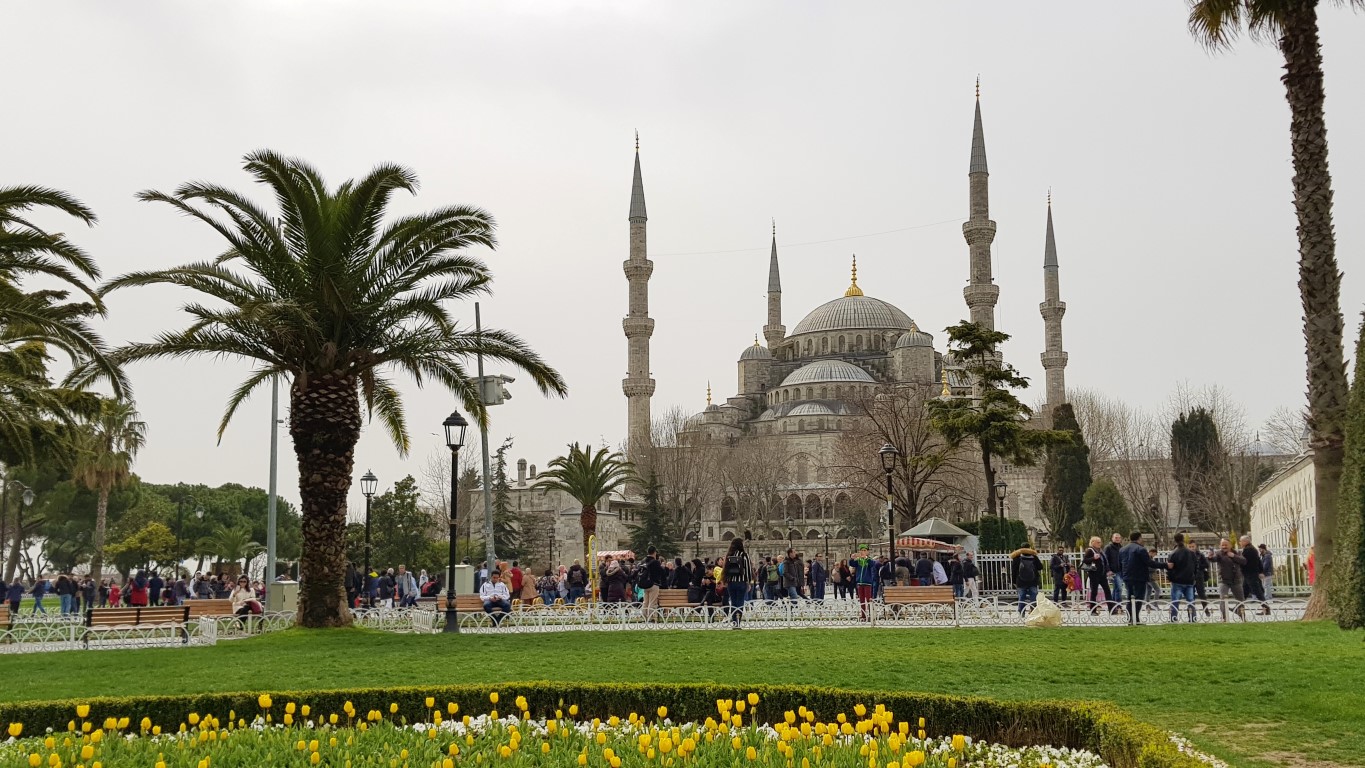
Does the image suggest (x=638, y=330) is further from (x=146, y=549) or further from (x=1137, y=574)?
(x=1137, y=574)

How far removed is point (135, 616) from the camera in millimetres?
15898

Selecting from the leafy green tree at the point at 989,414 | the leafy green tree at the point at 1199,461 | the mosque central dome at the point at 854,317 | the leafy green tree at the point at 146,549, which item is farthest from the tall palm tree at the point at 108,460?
the mosque central dome at the point at 854,317

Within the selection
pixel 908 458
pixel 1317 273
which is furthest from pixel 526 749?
pixel 908 458

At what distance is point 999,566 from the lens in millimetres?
24672

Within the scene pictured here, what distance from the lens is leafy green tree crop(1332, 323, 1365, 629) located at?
1094 centimetres

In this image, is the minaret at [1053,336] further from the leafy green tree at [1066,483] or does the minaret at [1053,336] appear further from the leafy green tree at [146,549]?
the leafy green tree at [146,549]

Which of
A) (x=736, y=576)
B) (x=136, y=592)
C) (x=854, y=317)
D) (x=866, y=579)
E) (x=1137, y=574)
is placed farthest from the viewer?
(x=854, y=317)

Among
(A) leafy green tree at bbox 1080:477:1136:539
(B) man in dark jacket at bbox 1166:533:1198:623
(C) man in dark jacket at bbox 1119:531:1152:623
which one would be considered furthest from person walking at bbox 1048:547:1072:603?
(A) leafy green tree at bbox 1080:477:1136:539

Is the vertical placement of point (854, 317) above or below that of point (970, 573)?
above

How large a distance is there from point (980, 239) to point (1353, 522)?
45497 millimetres

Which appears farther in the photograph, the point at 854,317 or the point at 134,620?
the point at 854,317

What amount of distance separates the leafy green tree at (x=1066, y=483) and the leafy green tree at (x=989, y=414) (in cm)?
1385

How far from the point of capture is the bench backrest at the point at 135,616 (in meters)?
15.5

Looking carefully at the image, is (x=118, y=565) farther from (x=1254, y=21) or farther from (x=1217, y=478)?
(x=1254, y=21)
